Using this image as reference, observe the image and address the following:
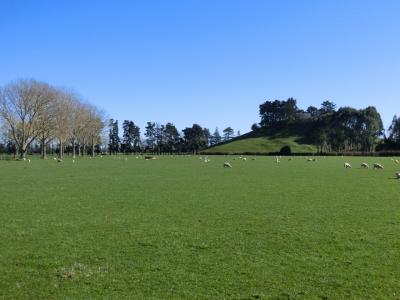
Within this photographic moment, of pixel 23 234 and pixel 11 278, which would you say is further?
pixel 23 234

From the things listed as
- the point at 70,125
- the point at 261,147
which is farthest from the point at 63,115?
the point at 261,147

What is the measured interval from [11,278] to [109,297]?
236 centimetres

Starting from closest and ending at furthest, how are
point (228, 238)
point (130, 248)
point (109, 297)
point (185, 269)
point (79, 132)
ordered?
point (109, 297)
point (185, 269)
point (130, 248)
point (228, 238)
point (79, 132)

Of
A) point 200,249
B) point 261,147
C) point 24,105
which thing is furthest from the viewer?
point 261,147

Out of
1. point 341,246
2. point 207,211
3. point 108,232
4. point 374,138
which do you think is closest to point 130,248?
point 108,232

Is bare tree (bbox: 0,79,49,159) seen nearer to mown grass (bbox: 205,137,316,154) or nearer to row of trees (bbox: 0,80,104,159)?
row of trees (bbox: 0,80,104,159)

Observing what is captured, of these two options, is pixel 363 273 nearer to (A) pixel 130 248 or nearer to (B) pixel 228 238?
(B) pixel 228 238

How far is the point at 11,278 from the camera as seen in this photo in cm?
909

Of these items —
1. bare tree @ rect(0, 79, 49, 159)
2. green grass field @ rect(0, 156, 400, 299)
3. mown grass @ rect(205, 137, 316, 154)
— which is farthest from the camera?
mown grass @ rect(205, 137, 316, 154)

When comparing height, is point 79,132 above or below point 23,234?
above

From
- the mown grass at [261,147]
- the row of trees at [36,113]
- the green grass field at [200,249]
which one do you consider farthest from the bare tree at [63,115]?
the green grass field at [200,249]

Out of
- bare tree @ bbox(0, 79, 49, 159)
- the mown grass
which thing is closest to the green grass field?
bare tree @ bbox(0, 79, 49, 159)

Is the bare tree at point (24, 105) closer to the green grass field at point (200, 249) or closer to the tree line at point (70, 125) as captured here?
the tree line at point (70, 125)

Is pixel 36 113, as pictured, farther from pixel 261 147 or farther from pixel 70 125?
pixel 261 147
